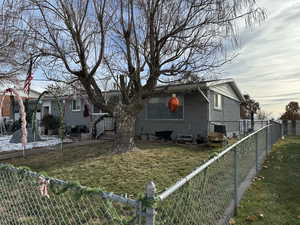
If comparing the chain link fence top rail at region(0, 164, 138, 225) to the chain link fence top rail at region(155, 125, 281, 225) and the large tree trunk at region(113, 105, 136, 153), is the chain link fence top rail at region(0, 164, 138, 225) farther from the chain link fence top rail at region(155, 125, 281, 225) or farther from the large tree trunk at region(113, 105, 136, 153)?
the large tree trunk at region(113, 105, 136, 153)

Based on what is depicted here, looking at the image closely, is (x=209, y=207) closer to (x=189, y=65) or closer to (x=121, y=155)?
(x=121, y=155)

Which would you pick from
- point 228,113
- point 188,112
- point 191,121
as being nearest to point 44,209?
point 191,121

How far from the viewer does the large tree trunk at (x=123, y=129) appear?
23.4ft

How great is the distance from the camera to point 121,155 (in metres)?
6.70

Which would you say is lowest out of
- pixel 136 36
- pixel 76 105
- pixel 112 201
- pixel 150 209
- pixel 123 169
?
pixel 123 169

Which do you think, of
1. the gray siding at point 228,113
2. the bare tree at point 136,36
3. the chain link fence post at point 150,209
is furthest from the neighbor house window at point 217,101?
the chain link fence post at point 150,209

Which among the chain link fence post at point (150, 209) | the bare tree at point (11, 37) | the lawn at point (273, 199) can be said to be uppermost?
the bare tree at point (11, 37)

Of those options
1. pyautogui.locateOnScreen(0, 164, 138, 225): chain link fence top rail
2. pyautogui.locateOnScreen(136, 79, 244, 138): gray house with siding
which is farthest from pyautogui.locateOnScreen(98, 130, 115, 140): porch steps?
pyautogui.locateOnScreen(0, 164, 138, 225): chain link fence top rail

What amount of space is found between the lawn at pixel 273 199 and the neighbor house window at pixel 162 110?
627 centimetres

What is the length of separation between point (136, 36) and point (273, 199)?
5632 millimetres

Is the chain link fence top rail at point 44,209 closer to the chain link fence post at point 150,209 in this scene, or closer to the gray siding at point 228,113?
the chain link fence post at point 150,209

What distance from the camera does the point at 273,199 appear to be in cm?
371

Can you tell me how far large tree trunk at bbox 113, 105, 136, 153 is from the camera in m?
7.13

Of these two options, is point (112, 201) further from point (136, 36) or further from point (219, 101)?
point (219, 101)
